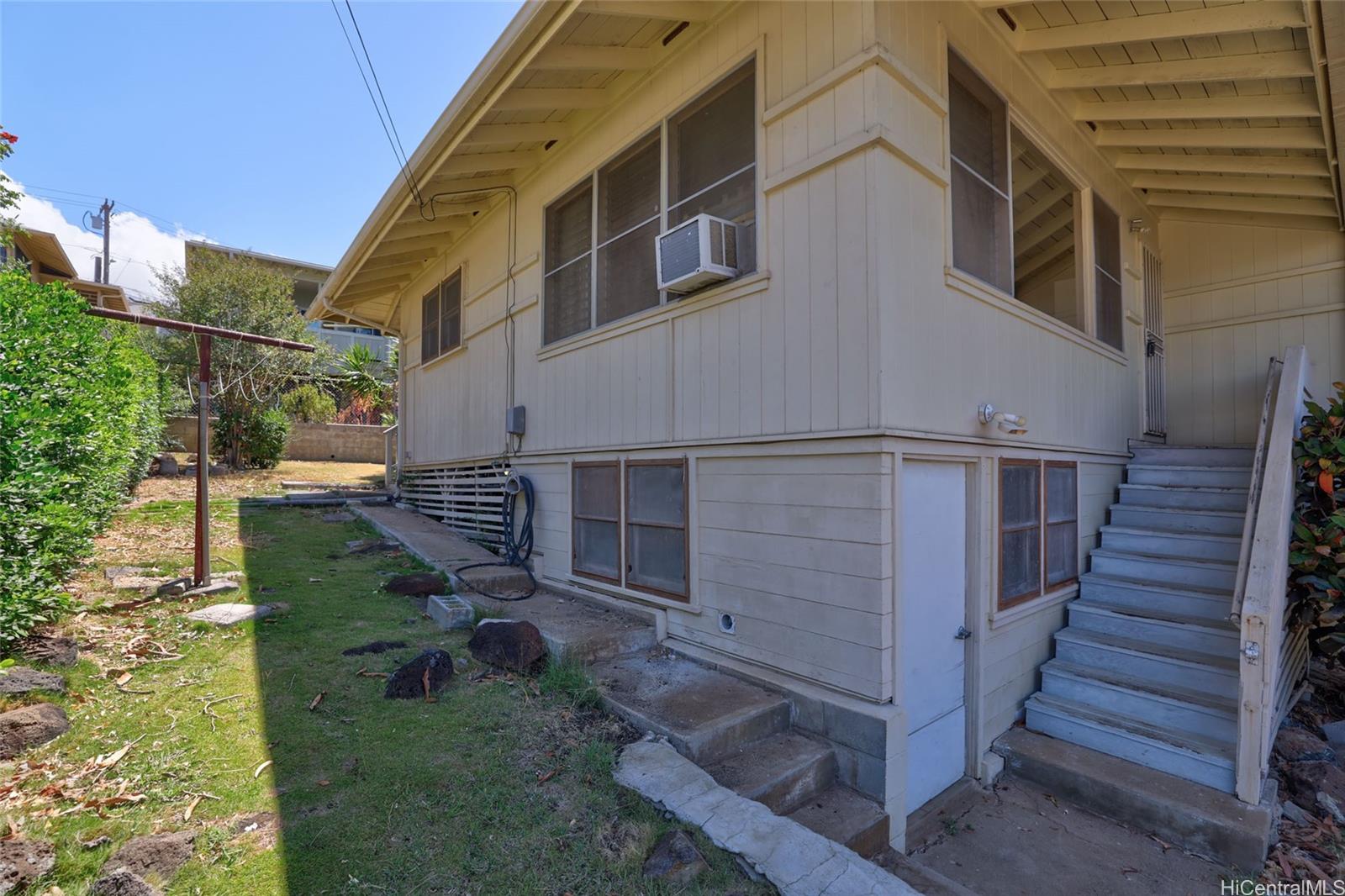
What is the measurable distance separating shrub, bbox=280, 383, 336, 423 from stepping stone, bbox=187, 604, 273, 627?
37.1 feet

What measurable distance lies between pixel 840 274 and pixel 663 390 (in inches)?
61.0

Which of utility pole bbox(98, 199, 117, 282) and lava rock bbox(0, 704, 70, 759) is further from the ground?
utility pole bbox(98, 199, 117, 282)

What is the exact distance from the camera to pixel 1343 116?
406 cm

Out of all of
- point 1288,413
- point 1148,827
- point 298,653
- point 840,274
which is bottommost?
point 1148,827

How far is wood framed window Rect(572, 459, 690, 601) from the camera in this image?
427cm

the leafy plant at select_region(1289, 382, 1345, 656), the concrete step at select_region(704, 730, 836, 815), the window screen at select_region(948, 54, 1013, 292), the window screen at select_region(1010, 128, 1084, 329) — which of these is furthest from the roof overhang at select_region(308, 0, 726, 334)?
the leafy plant at select_region(1289, 382, 1345, 656)

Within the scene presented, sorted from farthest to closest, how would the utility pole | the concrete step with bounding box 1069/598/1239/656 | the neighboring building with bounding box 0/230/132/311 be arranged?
the utility pole → the neighboring building with bounding box 0/230/132/311 → the concrete step with bounding box 1069/598/1239/656

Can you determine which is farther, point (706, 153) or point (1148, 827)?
point (706, 153)

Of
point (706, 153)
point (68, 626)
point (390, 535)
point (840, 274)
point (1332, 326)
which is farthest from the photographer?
point (390, 535)

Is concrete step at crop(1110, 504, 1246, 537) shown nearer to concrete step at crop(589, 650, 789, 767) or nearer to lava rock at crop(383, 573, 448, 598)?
concrete step at crop(589, 650, 789, 767)

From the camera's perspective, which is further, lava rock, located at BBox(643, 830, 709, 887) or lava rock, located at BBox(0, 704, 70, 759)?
lava rock, located at BBox(0, 704, 70, 759)

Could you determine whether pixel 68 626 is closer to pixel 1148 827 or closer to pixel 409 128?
pixel 409 128

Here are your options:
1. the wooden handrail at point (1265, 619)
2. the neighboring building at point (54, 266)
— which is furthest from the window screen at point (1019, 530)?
the neighboring building at point (54, 266)

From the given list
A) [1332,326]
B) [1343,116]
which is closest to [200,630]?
[1343,116]
